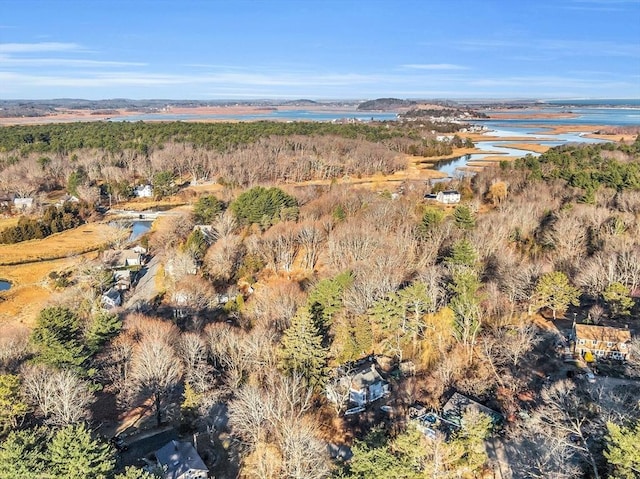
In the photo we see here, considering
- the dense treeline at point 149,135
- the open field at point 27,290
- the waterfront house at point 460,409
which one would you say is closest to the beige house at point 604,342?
the waterfront house at point 460,409

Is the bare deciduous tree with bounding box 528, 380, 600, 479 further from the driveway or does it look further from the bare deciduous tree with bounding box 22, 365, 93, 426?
the driveway

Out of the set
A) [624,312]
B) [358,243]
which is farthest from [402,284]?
[624,312]

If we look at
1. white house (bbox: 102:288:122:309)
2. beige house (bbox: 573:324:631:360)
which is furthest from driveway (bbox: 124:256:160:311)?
beige house (bbox: 573:324:631:360)

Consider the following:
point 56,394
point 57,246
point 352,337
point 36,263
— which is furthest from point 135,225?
point 56,394

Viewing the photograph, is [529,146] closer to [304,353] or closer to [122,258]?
[122,258]

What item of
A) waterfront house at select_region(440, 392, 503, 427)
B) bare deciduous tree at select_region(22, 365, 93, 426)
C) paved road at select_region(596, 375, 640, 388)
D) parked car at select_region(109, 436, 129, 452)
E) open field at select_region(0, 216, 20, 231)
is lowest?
parked car at select_region(109, 436, 129, 452)

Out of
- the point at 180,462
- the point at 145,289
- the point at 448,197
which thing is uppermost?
the point at 448,197
